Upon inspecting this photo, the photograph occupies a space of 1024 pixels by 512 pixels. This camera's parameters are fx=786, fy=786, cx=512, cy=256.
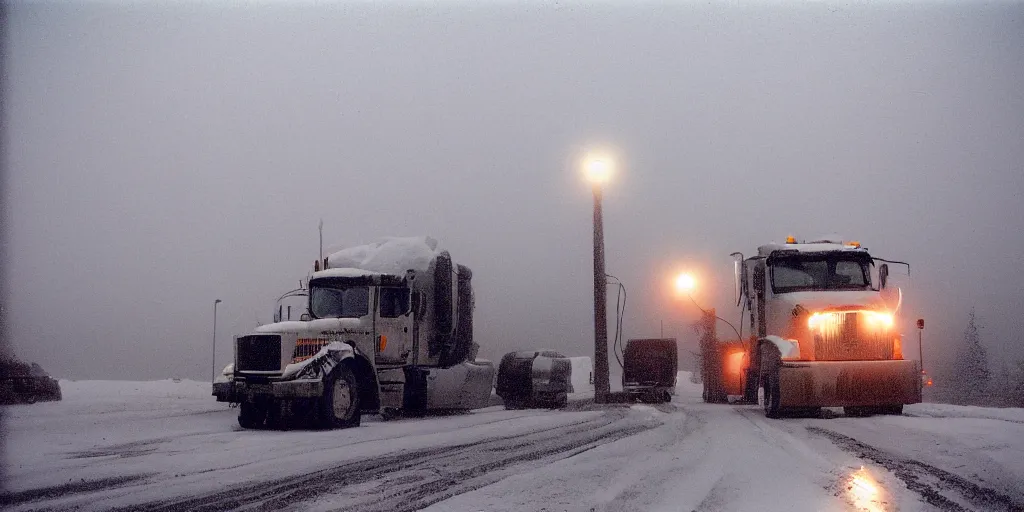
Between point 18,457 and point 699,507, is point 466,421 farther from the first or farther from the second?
point 699,507

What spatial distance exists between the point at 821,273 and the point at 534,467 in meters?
10.4

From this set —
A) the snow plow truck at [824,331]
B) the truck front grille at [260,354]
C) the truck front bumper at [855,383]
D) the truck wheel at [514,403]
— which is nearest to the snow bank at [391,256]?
the truck front grille at [260,354]

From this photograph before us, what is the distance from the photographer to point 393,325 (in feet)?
51.6

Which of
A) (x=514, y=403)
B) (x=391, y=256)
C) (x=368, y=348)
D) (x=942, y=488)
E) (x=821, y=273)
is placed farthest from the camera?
(x=514, y=403)

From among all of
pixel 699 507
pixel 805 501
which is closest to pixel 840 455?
pixel 805 501

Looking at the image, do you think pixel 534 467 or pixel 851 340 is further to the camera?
pixel 851 340

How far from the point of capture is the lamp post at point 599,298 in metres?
22.4

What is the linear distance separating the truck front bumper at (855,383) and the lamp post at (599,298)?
8.48 meters

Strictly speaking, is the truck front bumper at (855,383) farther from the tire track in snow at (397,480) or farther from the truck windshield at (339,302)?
the truck windshield at (339,302)

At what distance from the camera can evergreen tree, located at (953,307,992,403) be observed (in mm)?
69250

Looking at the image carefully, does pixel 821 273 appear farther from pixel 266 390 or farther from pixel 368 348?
pixel 266 390

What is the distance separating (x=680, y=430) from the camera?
12445 millimetres

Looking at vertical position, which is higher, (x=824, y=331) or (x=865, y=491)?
(x=824, y=331)

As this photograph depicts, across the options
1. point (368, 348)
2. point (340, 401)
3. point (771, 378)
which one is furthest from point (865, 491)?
point (368, 348)
